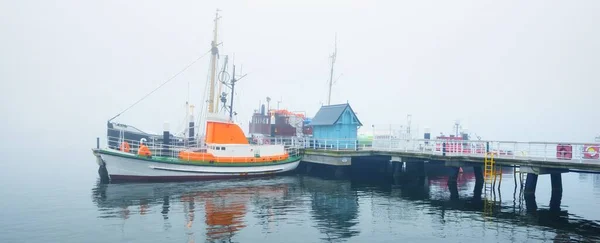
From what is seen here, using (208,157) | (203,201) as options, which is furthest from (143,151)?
(203,201)

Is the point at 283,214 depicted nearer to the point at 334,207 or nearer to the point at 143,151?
the point at 334,207

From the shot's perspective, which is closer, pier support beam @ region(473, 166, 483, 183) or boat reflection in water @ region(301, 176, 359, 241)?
boat reflection in water @ region(301, 176, 359, 241)

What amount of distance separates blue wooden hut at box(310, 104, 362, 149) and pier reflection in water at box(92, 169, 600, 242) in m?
9.81

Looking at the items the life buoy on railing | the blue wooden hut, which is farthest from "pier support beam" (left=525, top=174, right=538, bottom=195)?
the blue wooden hut

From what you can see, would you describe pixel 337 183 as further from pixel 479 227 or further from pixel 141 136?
pixel 141 136

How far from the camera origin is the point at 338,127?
145 feet

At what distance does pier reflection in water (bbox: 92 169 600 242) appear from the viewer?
717 inches

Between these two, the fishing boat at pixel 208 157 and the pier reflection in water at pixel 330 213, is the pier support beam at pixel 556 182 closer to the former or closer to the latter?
the pier reflection in water at pixel 330 213

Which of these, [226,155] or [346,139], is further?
[346,139]

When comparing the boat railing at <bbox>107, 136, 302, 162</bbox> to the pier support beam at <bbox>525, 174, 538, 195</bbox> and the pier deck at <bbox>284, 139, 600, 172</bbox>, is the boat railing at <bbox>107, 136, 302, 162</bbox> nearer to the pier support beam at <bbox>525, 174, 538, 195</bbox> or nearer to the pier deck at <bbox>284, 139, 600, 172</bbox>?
the pier deck at <bbox>284, 139, 600, 172</bbox>

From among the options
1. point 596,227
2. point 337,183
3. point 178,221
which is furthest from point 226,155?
point 596,227

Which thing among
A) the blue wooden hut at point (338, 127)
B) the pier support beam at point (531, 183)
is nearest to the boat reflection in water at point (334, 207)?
the blue wooden hut at point (338, 127)

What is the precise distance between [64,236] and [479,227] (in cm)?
1913

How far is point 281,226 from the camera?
19.7m
